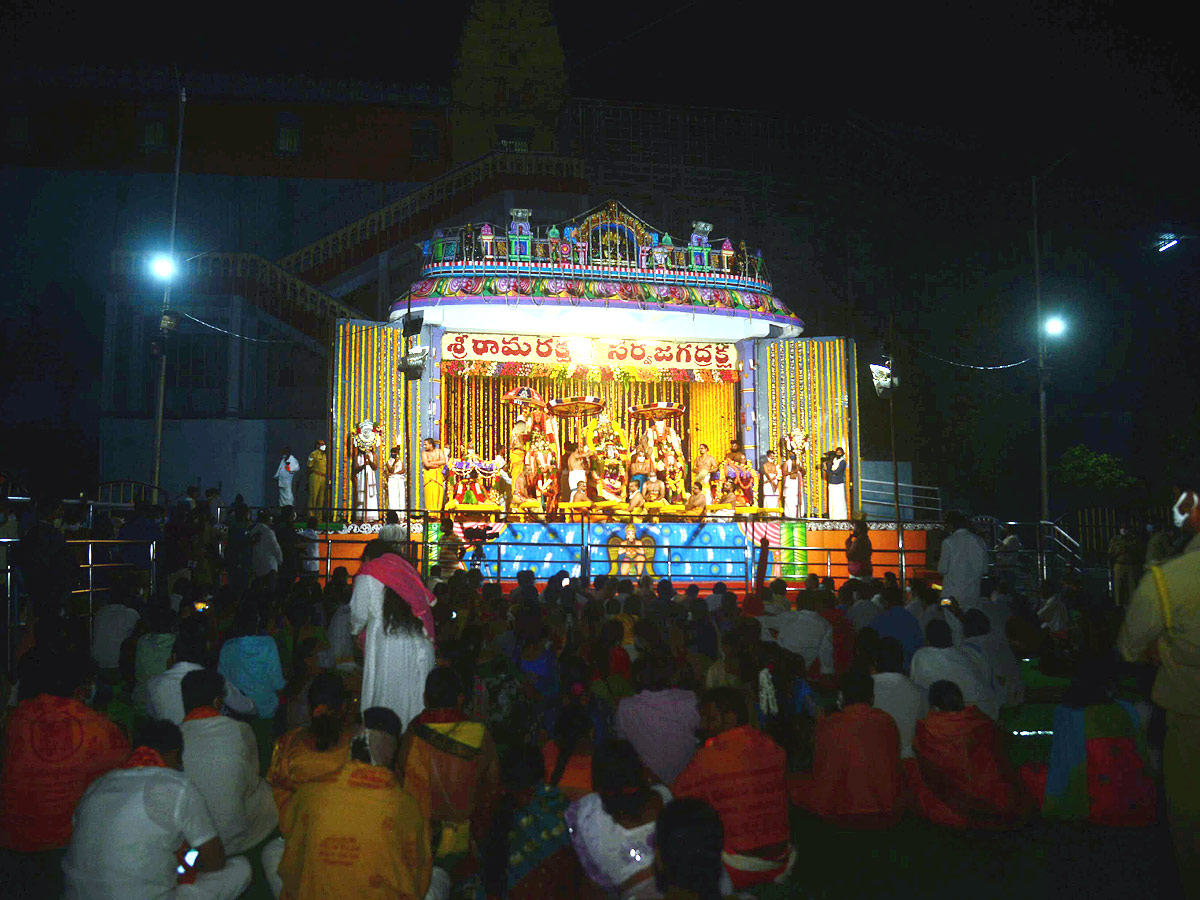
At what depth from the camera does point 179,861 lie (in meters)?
4.33

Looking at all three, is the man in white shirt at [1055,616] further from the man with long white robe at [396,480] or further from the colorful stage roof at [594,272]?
the man with long white robe at [396,480]

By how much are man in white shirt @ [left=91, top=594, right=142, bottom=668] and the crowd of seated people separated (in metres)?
0.40

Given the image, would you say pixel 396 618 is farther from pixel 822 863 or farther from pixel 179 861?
pixel 822 863

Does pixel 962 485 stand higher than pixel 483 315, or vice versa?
pixel 483 315

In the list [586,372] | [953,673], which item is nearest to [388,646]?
[953,673]

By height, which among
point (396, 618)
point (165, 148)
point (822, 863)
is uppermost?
point (165, 148)

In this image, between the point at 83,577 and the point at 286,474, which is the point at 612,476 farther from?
the point at 83,577

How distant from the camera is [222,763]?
17.1ft

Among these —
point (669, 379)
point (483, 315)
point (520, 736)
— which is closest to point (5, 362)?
point (483, 315)

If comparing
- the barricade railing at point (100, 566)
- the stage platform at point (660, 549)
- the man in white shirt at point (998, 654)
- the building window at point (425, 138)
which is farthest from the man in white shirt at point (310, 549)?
the building window at point (425, 138)

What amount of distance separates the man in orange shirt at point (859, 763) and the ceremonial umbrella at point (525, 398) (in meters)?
15.4

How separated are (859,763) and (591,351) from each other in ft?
51.5

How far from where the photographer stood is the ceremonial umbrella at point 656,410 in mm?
20814

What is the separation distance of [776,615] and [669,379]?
11.9 m
